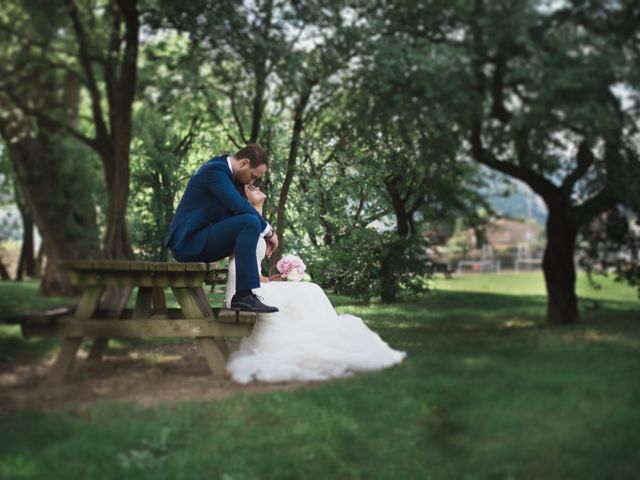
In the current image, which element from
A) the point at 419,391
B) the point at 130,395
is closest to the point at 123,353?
the point at 130,395

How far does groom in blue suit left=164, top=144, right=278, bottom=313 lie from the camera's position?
16.8ft

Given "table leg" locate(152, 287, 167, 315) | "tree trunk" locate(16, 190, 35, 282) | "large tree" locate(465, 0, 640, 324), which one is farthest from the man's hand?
"tree trunk" locate(16, 190, 35, 282)

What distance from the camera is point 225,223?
5.17 meters

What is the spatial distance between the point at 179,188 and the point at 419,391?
15.3 feet

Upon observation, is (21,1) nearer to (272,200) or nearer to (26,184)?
(26,184)

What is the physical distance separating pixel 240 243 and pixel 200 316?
64 cm

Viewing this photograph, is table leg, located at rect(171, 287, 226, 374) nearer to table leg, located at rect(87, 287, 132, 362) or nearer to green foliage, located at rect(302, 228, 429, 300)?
table leg, located at rect(87, 287, 132, 362)

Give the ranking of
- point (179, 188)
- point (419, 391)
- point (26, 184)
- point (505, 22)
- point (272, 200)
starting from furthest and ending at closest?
point (26, 184), point (179, 188), point (272, 200), point (505, 22), point (419, 391)

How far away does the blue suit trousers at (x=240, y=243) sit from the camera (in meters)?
5.09

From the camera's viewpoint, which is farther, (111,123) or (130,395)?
(111,123)

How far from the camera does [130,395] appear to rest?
436cm

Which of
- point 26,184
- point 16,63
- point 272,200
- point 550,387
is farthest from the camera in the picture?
point 26,184

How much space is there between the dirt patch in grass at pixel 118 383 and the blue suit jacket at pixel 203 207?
795mm

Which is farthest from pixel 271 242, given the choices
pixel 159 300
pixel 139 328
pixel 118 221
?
pixel 118 221
